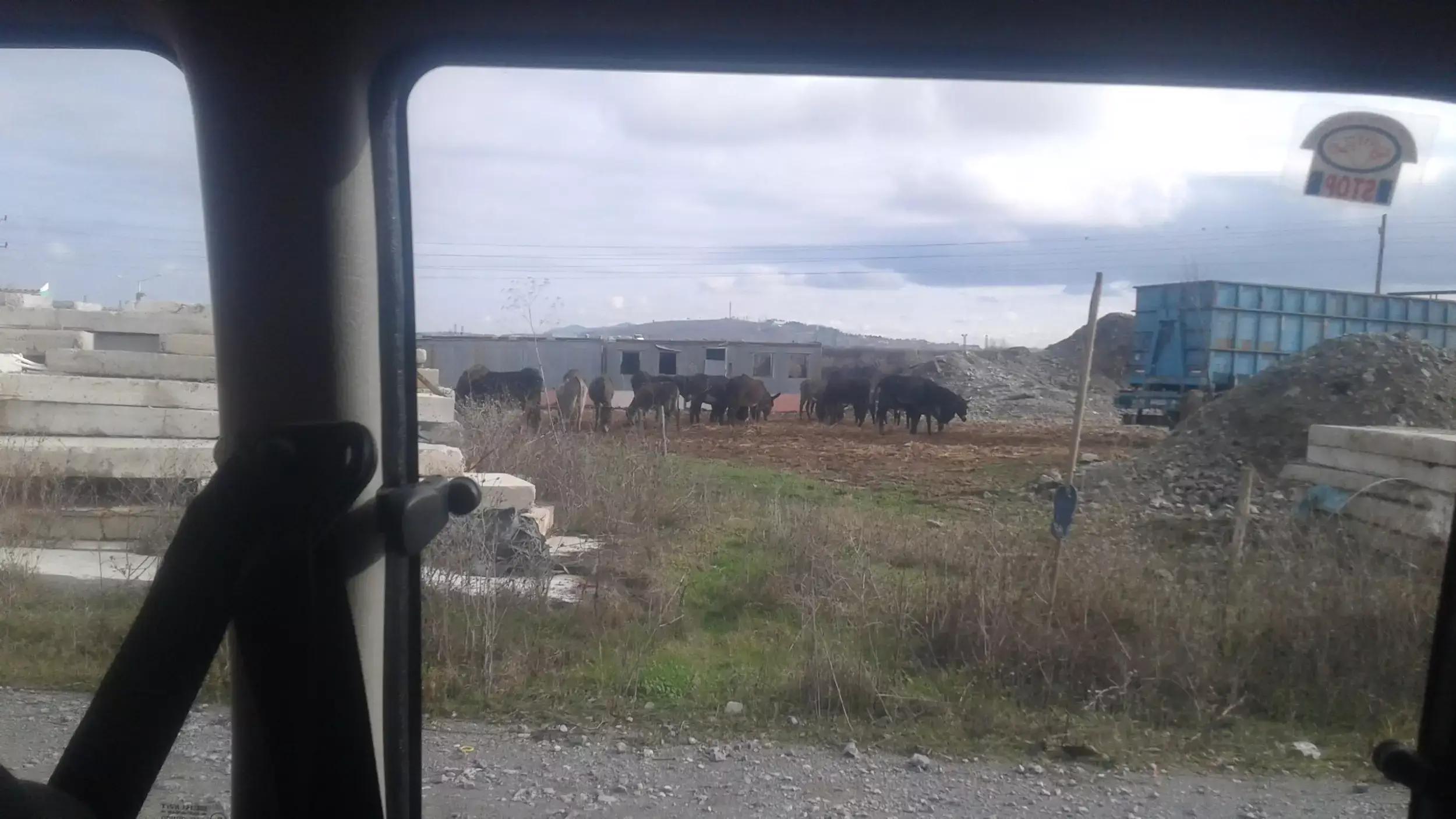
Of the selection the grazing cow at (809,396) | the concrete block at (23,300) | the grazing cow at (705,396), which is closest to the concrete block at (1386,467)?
the grazing cow at (809,396)

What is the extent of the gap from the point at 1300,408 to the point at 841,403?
48.6 inches

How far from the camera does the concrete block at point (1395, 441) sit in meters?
2.18

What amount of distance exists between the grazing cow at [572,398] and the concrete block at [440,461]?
1.34 feet

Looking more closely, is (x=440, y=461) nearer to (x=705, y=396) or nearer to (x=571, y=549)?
(x=571, y=549)

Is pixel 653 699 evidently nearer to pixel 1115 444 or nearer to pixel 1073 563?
pixel 1073 563

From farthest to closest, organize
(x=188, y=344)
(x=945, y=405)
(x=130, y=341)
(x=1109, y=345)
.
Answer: (x=945, y=405)
(x=130, y=341)
(x=1109, y=345)
(x=188, y=344)

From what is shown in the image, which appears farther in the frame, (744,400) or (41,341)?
(744,400)

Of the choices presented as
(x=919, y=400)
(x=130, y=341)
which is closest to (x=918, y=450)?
(x=919, y=400)

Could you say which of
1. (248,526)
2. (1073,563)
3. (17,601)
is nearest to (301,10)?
(248,526)

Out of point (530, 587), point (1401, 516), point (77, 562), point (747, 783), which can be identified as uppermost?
point (1401, 516)

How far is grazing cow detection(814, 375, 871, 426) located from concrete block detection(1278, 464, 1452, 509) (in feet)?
3.70

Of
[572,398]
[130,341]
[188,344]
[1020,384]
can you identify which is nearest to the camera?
[188,344]

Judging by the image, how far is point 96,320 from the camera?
8.46 feet

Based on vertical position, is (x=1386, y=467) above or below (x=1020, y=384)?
below
